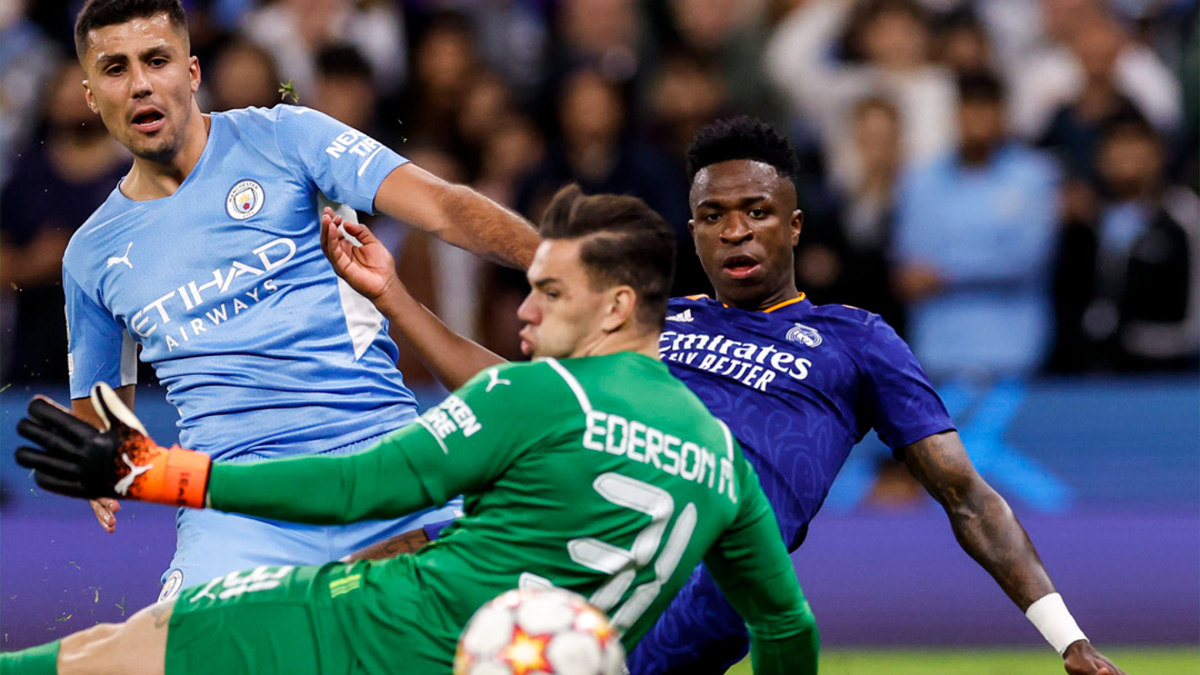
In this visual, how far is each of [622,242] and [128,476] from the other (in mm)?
1427

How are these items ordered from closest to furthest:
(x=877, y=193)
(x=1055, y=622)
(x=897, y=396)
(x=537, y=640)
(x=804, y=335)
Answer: (x=537, y=640), (x=1055, y=622), (x=897, y=396), (x=804, y=335), (x=877, y=193)

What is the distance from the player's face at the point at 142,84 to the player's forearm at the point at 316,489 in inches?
66.7

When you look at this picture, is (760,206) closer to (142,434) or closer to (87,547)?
(142,434)

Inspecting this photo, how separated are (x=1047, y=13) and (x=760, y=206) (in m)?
6.63

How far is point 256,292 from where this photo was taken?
5234mm

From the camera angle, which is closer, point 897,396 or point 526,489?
point 526,489

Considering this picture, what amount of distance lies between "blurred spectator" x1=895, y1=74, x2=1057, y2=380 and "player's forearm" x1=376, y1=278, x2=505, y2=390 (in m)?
5.47

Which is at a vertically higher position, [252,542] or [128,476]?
[128,476]

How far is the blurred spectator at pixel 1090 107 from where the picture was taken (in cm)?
1098

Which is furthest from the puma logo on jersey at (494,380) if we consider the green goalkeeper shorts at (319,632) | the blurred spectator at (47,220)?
the blurred spectator at (47,220)

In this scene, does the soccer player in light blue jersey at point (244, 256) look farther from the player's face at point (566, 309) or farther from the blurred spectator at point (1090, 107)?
the blurred spectator at point (1090, 107)

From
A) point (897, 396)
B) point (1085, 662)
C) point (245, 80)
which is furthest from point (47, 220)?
point (1085, 662)

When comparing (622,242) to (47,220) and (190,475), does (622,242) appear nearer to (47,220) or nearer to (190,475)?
(190,475)

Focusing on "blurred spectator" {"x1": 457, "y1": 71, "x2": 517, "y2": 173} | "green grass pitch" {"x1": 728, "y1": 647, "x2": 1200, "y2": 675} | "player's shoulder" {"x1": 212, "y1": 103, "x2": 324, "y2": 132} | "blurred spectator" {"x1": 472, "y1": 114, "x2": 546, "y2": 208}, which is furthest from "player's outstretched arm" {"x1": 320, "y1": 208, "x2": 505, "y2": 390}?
"blurred spectator" {"x1": 457, "y1": 71, "x2": 517, "y2": 173}
